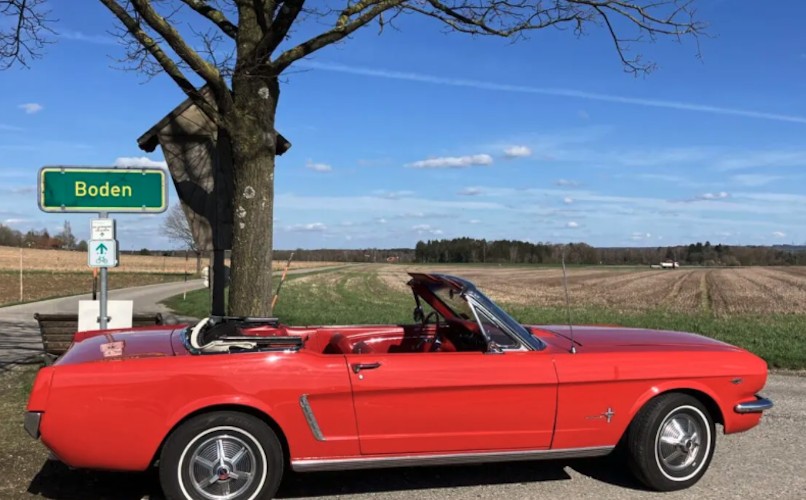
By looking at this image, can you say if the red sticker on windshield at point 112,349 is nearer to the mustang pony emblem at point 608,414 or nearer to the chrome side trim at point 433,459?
the chrome side trim at point 433,459

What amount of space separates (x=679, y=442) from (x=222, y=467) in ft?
9.26

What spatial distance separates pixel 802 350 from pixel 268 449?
30.5 feet

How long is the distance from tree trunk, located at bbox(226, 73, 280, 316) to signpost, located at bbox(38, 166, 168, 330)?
0.85 meters

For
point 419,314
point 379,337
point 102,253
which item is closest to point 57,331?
point 102,253

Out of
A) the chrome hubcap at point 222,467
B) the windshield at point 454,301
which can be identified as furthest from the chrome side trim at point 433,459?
the windshield at point 454,301

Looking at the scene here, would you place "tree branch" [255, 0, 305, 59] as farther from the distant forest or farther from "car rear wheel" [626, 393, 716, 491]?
the distant forest

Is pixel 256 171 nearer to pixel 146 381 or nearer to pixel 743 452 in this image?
pixel 146 381

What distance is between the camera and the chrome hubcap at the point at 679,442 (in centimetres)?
427

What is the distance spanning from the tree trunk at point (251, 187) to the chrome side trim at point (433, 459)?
289cm

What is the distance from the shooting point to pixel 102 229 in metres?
6.42

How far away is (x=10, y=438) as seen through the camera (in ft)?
17.0

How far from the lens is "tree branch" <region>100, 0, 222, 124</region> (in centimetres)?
630

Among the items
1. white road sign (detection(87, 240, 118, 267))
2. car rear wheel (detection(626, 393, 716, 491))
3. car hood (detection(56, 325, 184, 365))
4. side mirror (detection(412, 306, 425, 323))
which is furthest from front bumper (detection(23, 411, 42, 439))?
car rear wheel (detection(626, 393, 716, 491))

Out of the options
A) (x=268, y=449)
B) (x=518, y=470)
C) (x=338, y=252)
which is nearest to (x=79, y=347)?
Result: (x=268, y=449)
